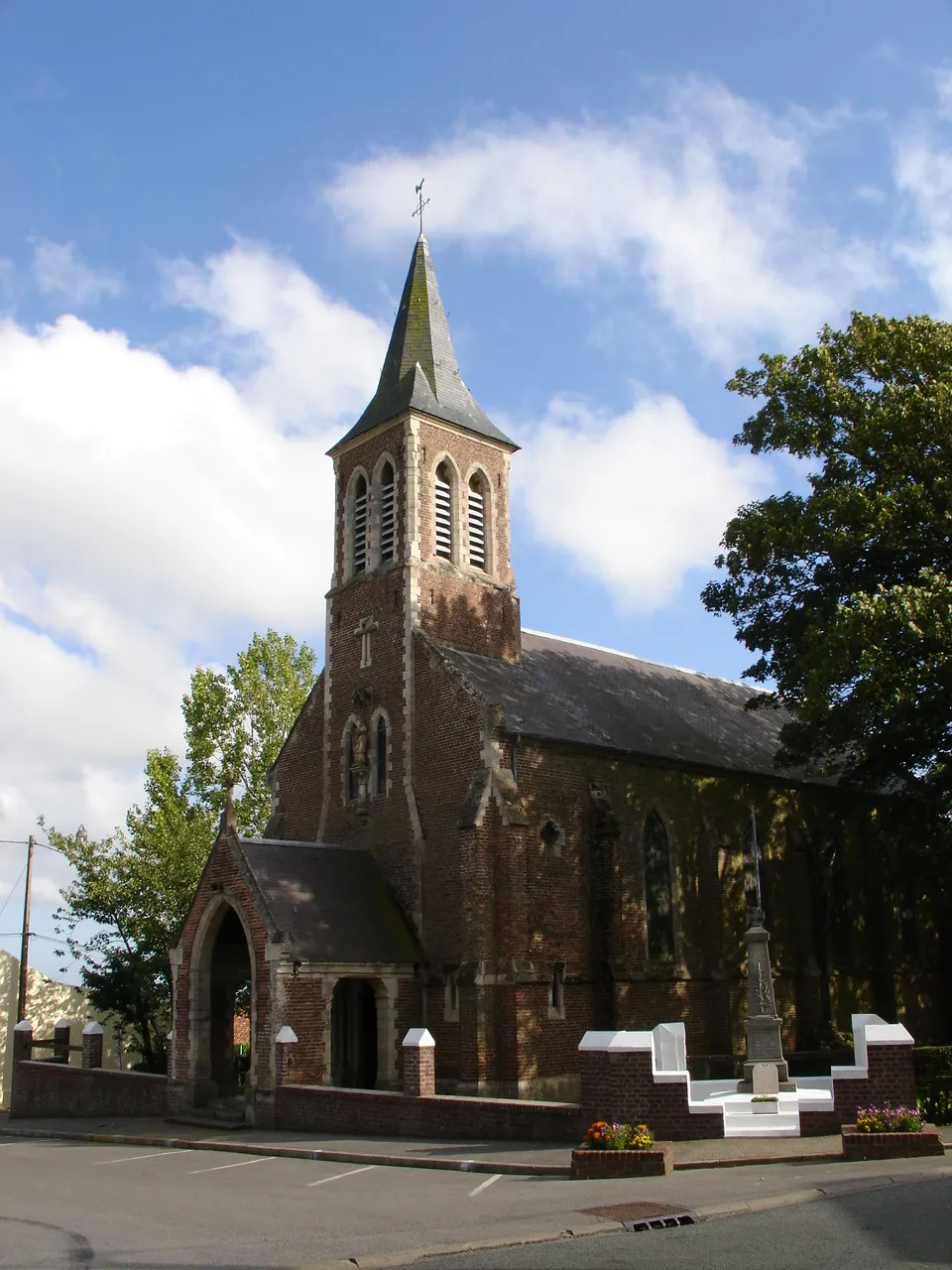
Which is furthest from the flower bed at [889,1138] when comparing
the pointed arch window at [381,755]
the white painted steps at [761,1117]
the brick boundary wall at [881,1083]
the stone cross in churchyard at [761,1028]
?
the pointed arch window at [381,755]

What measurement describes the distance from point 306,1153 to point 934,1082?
9.67 m

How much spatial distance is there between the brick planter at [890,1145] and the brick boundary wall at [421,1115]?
383cm

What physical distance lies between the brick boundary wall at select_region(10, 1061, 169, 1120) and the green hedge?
49.1 feet

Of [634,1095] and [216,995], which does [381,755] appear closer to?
[216,995]

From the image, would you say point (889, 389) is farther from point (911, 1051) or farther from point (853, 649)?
point (911, 1051)

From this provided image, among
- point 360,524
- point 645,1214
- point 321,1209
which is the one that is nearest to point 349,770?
point 360,524

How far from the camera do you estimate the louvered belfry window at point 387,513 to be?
29.0 meters

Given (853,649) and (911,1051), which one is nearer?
(911,1051)

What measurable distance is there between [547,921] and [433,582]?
28.1 ft

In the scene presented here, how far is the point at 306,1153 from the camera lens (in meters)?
17.5

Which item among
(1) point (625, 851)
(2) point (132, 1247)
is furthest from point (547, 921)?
(2) point (132, 1247)

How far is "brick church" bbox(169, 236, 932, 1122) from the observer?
76.1 feet

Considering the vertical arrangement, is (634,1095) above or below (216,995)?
below

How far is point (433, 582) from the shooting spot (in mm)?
27984
